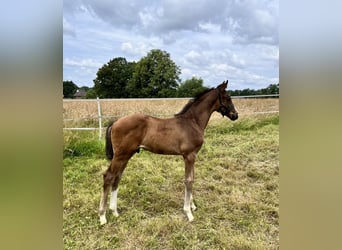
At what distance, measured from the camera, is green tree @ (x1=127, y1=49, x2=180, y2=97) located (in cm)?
149

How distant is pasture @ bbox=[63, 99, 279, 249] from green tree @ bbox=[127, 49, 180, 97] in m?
0.09

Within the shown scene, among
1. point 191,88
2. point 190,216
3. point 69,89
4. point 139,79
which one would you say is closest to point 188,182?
point 190,216

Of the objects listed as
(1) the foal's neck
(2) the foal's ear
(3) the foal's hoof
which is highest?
(2) the foal's ear

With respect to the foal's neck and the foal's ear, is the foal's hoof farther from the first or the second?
the foal's ear

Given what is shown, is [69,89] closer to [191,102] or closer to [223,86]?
[191,102]

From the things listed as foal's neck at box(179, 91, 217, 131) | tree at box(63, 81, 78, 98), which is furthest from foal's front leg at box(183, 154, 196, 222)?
tree at box(63, 81, 78, 98)

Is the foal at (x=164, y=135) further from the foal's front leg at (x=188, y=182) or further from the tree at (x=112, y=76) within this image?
the tree at (x=112, y=76)

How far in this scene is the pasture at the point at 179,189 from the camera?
4.87ft

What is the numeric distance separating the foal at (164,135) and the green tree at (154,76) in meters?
0.17

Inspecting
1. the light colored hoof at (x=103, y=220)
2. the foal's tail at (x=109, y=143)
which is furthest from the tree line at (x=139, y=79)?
the light colored hoof at (x=103, y=220)
